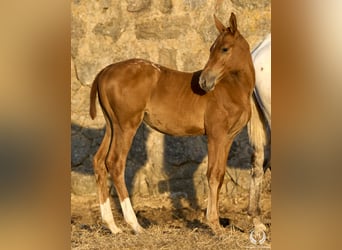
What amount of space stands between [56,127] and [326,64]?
1202mm

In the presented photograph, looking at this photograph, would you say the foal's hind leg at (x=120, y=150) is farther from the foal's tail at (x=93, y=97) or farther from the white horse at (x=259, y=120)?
the white horse at (x=259, y=120)

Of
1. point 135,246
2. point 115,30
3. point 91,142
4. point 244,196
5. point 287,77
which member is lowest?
point 135,246

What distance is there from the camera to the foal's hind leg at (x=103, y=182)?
3539 millimetres

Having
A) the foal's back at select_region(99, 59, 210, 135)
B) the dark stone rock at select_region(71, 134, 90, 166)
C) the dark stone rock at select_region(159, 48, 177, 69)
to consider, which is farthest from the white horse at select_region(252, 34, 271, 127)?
the dark stone rock at select_region(71, 134, 90, 166)

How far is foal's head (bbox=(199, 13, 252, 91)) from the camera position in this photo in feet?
11.4

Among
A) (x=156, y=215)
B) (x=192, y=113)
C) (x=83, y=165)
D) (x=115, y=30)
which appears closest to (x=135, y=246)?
(x=156, y=215)

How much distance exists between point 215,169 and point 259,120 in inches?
12.2

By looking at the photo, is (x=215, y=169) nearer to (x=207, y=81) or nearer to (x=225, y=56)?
(x=207, y=81)

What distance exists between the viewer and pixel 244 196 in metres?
3.65

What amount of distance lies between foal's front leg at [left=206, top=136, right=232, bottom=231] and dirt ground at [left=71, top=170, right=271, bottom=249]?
0.22ft

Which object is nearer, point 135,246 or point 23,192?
point 23,192

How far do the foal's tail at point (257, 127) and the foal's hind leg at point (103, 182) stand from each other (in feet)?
2.22

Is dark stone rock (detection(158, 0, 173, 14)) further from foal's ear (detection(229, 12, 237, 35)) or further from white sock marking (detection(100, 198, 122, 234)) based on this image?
white sock marking (detection(100, 198, 122, 234))

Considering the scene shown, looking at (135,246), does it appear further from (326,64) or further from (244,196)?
(326,64)
